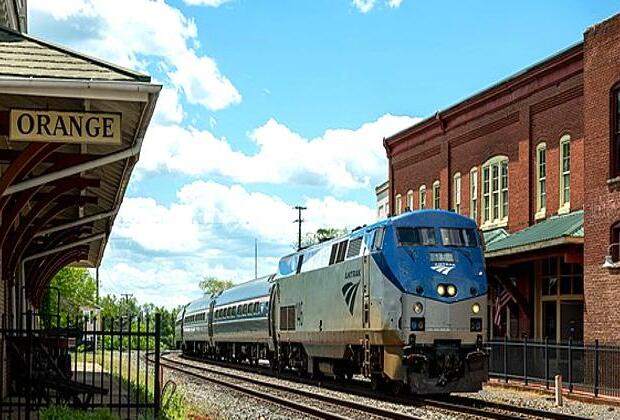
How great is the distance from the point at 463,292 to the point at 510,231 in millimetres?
13709

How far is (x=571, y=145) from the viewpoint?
31.3 meters

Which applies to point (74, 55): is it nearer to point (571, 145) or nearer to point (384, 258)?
point (384, 258)

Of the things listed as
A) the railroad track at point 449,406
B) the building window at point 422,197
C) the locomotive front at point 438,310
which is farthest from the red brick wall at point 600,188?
the building window at point 422,197

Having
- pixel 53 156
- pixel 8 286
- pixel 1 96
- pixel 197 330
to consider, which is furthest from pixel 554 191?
pixel 197 330

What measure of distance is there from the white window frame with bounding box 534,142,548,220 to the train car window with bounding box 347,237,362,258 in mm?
10184

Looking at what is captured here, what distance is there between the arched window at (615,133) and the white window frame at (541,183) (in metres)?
6.24

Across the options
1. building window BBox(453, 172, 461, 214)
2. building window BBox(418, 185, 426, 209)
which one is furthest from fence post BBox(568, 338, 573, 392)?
building window BBox(418, 185, 426, 209)

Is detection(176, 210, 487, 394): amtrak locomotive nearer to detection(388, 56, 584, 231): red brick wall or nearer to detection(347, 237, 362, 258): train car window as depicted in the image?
detection(347, 237, 362, 258): train car window

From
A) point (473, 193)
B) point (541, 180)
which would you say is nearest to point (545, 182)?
point (541, 180)

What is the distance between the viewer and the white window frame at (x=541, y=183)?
3322 cm

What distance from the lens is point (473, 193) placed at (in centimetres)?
3869

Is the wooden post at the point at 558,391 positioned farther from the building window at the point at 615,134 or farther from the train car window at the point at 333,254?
the building window at the point at 615,134

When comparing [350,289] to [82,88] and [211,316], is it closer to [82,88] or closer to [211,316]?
[82,88]

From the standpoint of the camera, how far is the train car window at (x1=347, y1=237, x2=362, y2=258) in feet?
78.8
